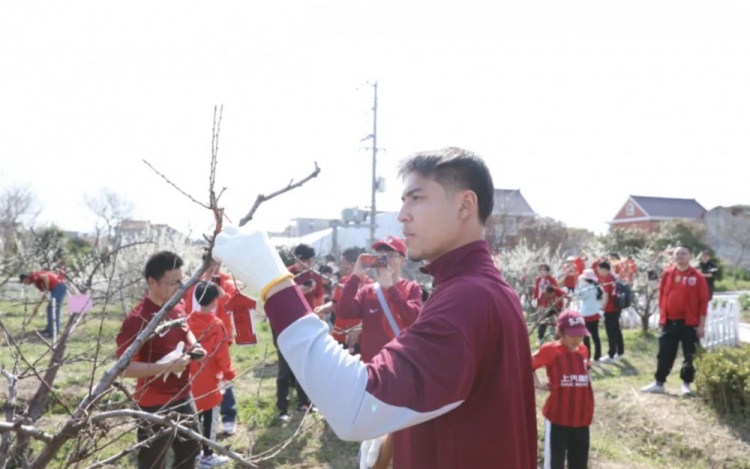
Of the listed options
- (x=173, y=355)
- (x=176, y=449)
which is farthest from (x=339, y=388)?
(x=176, y=449)

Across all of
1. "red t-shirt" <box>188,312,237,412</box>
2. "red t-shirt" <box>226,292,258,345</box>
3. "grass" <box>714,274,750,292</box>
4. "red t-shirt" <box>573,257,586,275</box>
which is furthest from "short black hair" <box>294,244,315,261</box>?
"grass" <box>714,274,750,292</box>

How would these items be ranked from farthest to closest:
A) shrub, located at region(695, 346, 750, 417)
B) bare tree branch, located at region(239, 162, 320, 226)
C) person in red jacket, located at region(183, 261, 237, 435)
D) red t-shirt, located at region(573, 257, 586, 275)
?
1. red t-shirt, located at region(573, 257, 586, 275)
2. shrub, located at region(695, 346, 750, 417)
3. person in red jacket, located at region(183, 261, 237, 435)
4. bare tree branch, located at region(239, 162, 320, 226)

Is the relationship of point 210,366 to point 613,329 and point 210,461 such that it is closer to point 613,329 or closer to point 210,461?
point 210,461

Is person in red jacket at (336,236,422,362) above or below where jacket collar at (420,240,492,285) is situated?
below

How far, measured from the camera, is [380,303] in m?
4.60

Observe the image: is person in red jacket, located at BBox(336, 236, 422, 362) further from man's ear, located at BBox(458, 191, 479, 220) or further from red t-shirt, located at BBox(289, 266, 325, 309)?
man's ear, located at BBox(458, 191, 479, 220)

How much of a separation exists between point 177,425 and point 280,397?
473cm

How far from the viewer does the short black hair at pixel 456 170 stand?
1610 mm

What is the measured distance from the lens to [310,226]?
57219mm

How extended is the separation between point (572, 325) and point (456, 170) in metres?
3.11

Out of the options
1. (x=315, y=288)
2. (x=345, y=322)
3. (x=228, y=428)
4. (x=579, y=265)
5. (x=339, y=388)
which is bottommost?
(x=228, y=428)

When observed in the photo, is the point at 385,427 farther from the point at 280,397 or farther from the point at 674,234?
the point at 674,234

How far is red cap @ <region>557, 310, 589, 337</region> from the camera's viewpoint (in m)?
4.29

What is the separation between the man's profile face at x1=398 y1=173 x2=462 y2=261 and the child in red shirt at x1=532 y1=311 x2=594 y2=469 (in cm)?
300
